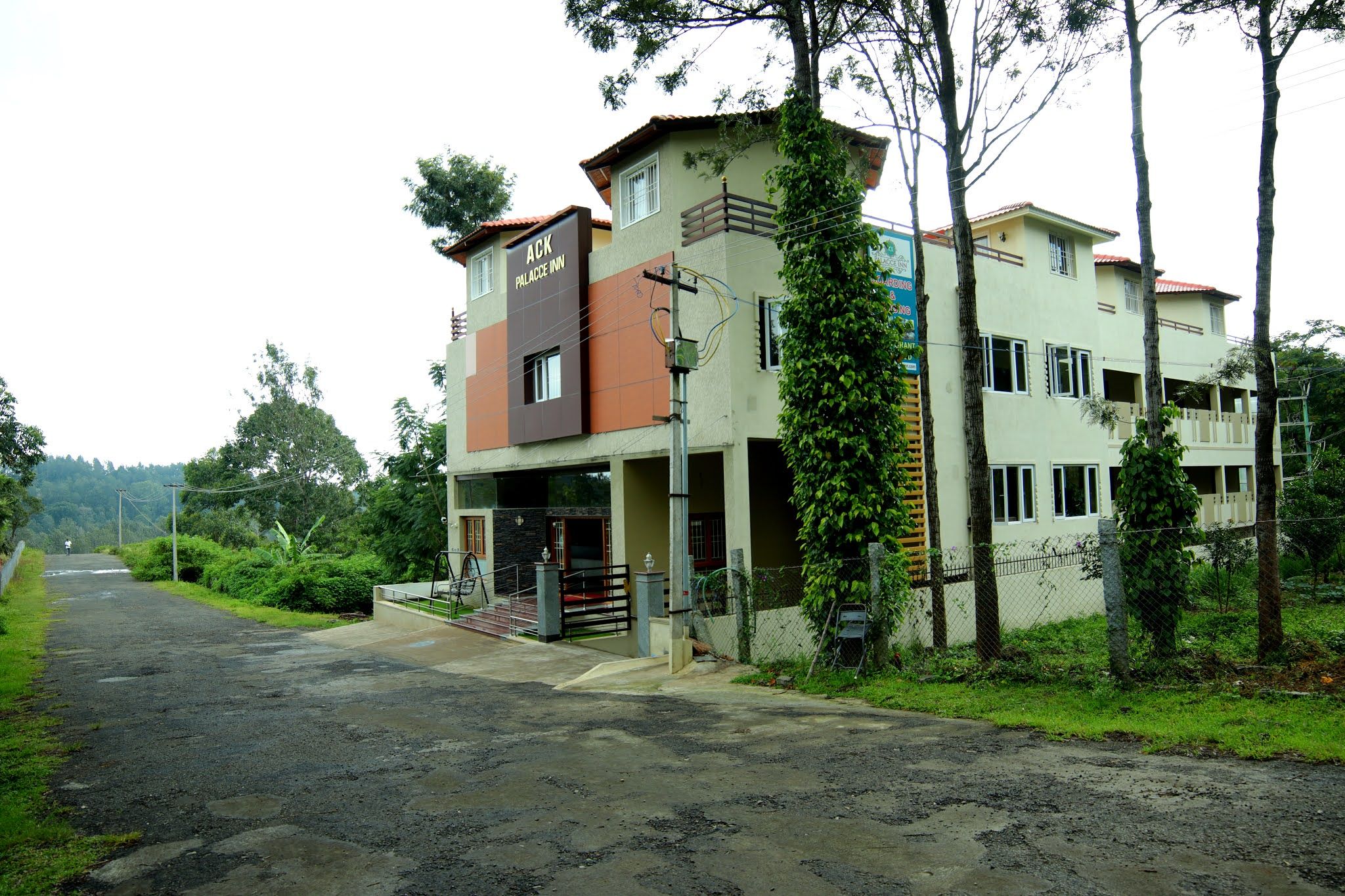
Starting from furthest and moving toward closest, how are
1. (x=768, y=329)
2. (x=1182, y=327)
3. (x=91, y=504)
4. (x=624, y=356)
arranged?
(x=91, y=504)
(x=1182, y=327)
(x=624, y=356)
(x=768, y=329)

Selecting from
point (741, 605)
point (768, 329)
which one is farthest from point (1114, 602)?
point (768, 329)

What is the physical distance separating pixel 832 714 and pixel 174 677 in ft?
39.8

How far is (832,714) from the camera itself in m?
9.73

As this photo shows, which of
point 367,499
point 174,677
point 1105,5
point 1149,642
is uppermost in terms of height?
point 1105,5

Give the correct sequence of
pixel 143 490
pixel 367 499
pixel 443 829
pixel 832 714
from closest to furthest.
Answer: pixel 443 829 → pixel 832 714 → pixel 367 499 → pixel 143 490

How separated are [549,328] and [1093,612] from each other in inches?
655

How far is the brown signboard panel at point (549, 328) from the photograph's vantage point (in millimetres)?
19688

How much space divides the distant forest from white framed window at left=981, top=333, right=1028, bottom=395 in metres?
86.4

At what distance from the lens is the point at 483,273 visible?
2495cm

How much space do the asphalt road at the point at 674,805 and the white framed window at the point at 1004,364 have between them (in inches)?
508

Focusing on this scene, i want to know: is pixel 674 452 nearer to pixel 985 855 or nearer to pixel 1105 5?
pixel 985 855

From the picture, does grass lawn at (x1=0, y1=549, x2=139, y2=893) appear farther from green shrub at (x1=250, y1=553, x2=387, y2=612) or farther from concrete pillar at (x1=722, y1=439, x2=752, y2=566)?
green shrub at (x1=250, y1=553, x2=387, y2=612)

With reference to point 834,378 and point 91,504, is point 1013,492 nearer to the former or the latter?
point 834,378

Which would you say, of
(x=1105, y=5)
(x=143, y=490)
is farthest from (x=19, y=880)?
(x=143, y=490)
